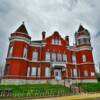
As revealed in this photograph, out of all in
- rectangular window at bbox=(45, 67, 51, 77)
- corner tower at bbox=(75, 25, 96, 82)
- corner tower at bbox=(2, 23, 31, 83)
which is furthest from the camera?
corner tower at bbox=(75, 25, 96, 82)

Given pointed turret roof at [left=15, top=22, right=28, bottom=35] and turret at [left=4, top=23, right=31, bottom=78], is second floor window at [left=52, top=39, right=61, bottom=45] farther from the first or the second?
pointed turret roof at [left=15, top=22, right=28, bottom=35]

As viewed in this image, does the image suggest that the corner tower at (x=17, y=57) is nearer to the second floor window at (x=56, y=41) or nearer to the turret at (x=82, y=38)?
the second floor window at (x=56, y=41)

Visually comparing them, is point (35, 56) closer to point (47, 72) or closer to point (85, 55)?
point (47, 72)

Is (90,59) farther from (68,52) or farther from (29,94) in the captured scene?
(29,94)

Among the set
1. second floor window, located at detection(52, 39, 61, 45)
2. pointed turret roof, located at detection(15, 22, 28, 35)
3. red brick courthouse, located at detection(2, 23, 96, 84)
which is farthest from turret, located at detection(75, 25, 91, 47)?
pointed turret roof, located at detection(15, 22, 28, 35)

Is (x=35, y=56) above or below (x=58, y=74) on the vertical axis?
above

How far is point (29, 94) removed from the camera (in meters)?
15.2

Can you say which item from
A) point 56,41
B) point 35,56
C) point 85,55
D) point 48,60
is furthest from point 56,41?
point 85,55

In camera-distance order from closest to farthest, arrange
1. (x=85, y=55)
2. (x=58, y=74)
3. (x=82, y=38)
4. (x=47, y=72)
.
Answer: (x=47, y=72), (x=58, y=74), (x=85, y=55), (x=82, y=38)

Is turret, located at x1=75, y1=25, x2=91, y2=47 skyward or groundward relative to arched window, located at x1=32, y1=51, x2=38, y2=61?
skyward

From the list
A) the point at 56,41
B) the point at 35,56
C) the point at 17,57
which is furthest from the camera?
the point at 56,41

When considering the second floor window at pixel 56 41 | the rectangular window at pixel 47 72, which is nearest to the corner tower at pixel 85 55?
the second floor window at pixel 56 41

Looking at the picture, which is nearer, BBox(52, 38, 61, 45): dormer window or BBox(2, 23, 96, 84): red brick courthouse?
BBox(2, 23, 96, 84): red brick courthouse

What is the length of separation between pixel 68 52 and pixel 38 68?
33.1 ft
